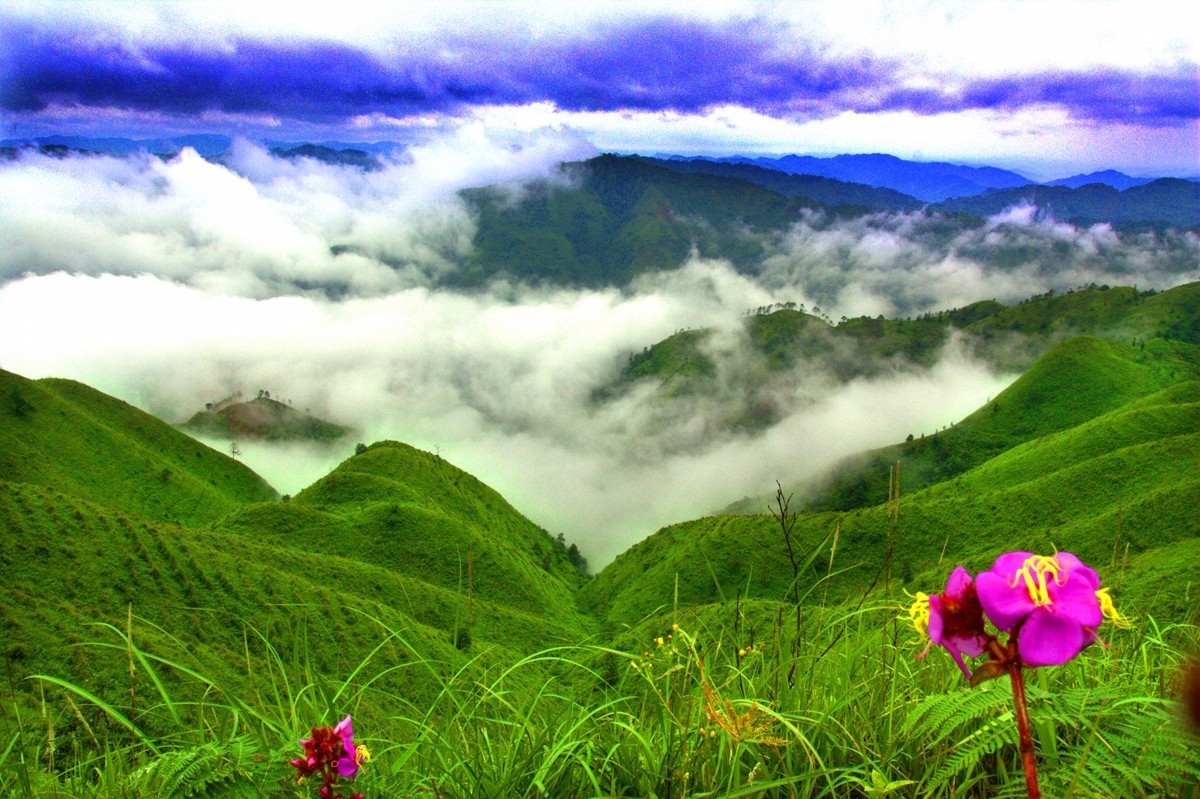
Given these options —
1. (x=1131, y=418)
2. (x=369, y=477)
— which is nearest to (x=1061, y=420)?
(x=1131, y=418)

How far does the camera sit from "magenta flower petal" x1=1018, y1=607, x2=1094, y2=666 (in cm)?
153

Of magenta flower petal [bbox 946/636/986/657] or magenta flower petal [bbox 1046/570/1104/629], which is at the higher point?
magenta flower petal [bbox 1046/570/1104/629]

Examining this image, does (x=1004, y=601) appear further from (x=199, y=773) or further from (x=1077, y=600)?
(x=199, y=773)

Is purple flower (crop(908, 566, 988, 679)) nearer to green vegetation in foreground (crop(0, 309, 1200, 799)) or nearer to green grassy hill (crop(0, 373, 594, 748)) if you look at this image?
green vegetation in foreground (crop(0, 309, 1200, 799))

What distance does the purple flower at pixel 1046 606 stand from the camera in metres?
1.53

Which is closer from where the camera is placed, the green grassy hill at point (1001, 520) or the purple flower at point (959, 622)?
the purple flower at point (959, 622)

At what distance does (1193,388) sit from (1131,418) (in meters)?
26.2

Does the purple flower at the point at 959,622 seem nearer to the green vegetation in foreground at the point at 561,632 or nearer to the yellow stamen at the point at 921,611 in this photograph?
the yellow stamen at the point at 921,611

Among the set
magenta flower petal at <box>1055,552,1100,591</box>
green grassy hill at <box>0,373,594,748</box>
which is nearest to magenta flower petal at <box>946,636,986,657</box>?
magenta flower petal at <box>1055,552,1100,591</box>

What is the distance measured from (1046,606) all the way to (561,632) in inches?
3547

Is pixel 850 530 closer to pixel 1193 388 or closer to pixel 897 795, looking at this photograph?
pixel 1193 388

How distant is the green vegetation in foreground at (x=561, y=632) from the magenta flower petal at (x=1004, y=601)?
25.3 inches

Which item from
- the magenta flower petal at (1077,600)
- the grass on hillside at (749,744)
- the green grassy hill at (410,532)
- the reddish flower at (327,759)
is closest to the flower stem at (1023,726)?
the magenta flower petal at (1077,600)

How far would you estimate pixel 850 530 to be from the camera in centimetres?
9756
